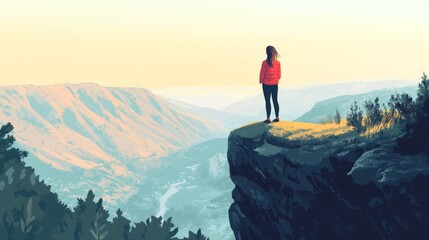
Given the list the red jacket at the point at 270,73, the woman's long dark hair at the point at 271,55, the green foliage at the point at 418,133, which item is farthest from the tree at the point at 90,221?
the green foliage at the point at 418,133

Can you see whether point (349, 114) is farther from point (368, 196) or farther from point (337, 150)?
point (368, 196)

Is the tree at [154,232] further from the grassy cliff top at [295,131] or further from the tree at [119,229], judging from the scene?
the grassy cliff top at [295,131]

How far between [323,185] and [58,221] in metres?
20.4

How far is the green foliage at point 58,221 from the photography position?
2769cm

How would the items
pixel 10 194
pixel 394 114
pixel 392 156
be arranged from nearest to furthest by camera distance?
1. pixel 392 156
2. pixel 394 114
3. pixel 10 194

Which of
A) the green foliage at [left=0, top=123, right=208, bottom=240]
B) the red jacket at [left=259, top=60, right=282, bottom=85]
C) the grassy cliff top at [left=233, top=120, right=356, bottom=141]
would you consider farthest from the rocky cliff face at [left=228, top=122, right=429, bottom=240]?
the green foliage at [left=0, top=123, right=208, bottom=240]

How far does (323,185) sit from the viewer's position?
1446 cm

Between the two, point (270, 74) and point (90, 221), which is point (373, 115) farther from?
point (90, 221)

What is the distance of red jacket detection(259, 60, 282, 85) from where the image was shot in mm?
18302

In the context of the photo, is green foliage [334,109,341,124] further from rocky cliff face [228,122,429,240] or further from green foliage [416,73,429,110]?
green foliage [416,73,429,110]

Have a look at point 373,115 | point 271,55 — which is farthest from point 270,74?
point 373,115

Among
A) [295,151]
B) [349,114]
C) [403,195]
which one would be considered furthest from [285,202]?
[403,195]

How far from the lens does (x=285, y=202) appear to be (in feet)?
51.4

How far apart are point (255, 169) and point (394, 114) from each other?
4.32m
